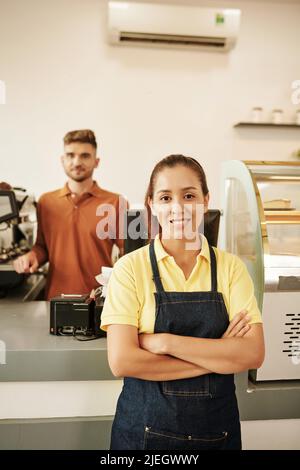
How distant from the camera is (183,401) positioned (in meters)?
1.24

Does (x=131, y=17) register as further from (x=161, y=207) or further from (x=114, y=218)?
(x=161, y=207)

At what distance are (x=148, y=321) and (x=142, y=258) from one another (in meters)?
0.20

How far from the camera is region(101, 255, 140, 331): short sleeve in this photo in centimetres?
122

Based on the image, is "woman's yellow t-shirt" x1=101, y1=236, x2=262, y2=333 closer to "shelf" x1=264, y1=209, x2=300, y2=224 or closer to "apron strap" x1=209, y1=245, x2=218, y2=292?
"apron strap" x1=209, y1=245, x2=218, y2=292

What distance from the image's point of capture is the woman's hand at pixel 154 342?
3.96 feet

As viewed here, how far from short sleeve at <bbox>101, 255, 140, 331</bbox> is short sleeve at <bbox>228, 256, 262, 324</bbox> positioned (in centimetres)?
29

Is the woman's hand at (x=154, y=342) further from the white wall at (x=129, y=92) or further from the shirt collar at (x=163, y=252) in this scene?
the white wall at (x=129, y=92)

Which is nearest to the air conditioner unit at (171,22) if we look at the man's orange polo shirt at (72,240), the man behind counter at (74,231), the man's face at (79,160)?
the man behind counter at (74,231)

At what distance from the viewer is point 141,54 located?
3797mm

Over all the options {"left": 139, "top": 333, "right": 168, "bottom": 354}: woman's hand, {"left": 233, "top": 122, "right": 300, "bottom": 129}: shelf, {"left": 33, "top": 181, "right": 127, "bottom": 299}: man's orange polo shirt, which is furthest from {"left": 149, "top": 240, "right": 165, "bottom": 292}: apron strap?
{"left": 233, "top": 122, "right": 300, "bottom": 129}: shelf

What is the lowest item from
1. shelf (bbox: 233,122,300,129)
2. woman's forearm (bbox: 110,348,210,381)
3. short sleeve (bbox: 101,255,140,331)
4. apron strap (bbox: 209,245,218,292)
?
woman's forearm (bbox: 110,348,210,381)

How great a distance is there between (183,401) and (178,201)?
59cm

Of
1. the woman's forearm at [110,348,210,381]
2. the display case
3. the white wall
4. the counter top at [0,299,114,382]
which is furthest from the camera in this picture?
the white wall
